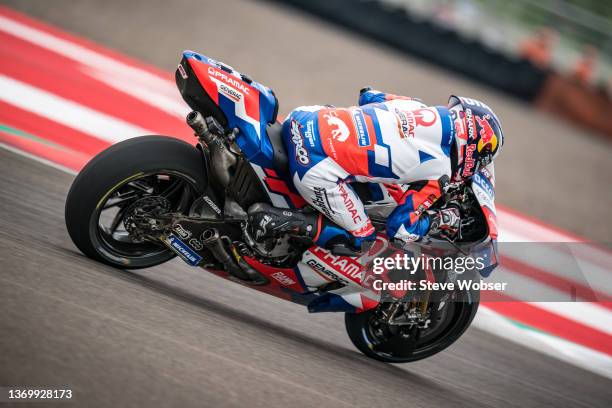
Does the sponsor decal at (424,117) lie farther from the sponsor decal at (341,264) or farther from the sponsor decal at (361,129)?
the sponsor decal at (341,264)

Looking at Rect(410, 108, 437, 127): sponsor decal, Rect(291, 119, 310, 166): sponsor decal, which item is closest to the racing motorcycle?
Rect(291, 119, 310, 166): sponsor decal

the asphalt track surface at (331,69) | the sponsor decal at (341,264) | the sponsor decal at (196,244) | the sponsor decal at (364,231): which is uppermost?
the asphalt track surface at (331,69)

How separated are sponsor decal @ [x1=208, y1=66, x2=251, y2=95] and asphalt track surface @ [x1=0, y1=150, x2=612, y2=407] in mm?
1316

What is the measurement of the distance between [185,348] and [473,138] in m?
2.08

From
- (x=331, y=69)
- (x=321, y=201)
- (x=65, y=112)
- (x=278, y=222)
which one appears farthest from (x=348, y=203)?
(x=331, y=69)

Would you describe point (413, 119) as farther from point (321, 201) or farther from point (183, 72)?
point (183, 72)

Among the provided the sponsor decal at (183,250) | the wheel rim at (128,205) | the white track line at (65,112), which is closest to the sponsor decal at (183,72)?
the wheel rim at (128,205)

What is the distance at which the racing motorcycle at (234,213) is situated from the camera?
14.6 feet

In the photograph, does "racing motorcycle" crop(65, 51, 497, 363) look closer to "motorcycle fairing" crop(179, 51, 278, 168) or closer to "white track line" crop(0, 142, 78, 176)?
"motorcycle fairing" crop(179, 51, 278, 168)

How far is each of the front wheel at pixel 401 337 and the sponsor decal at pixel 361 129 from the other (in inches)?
49.4

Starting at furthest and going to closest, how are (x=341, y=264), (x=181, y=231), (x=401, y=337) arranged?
(x=401, y=337) → (x=341, y=264) → (x=181, y=231)

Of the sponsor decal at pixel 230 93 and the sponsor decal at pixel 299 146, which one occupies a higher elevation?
the sponsor decal at pixel 230 93

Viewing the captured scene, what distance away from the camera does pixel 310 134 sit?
15.0ft

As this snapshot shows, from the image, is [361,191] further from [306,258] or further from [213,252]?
[213,252]
